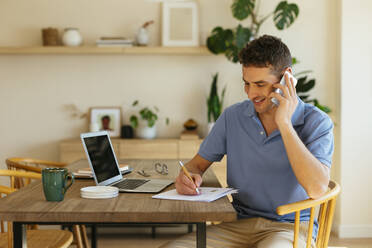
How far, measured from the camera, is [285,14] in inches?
167

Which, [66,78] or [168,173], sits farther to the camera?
[66,78]

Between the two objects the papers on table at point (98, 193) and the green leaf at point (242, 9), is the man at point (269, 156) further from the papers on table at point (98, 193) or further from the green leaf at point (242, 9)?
the green leaf at point (242, 9)

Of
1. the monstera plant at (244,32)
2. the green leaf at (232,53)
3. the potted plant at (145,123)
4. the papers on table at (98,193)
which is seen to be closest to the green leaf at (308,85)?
the monstera plant at (244,32)

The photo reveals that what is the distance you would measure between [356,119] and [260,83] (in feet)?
8.87

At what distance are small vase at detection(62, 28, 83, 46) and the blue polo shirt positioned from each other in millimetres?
2745

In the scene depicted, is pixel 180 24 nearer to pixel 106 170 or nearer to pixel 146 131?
pixel 146 131

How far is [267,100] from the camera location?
202cm

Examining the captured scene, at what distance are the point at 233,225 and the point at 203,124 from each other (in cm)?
276

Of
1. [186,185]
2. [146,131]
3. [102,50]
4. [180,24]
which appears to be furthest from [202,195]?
[180,24]

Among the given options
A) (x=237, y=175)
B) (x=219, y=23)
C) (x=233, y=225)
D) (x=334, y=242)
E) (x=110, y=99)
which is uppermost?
(x=219, y=23)

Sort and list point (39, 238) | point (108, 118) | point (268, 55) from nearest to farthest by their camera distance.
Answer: point (268, 55), point (39, 238), point (108, 118)

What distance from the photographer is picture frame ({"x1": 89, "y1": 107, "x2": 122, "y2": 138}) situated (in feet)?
15.3

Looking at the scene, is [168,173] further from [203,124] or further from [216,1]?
[216,1]

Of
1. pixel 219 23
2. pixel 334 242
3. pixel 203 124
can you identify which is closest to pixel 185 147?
pixel 203 124
